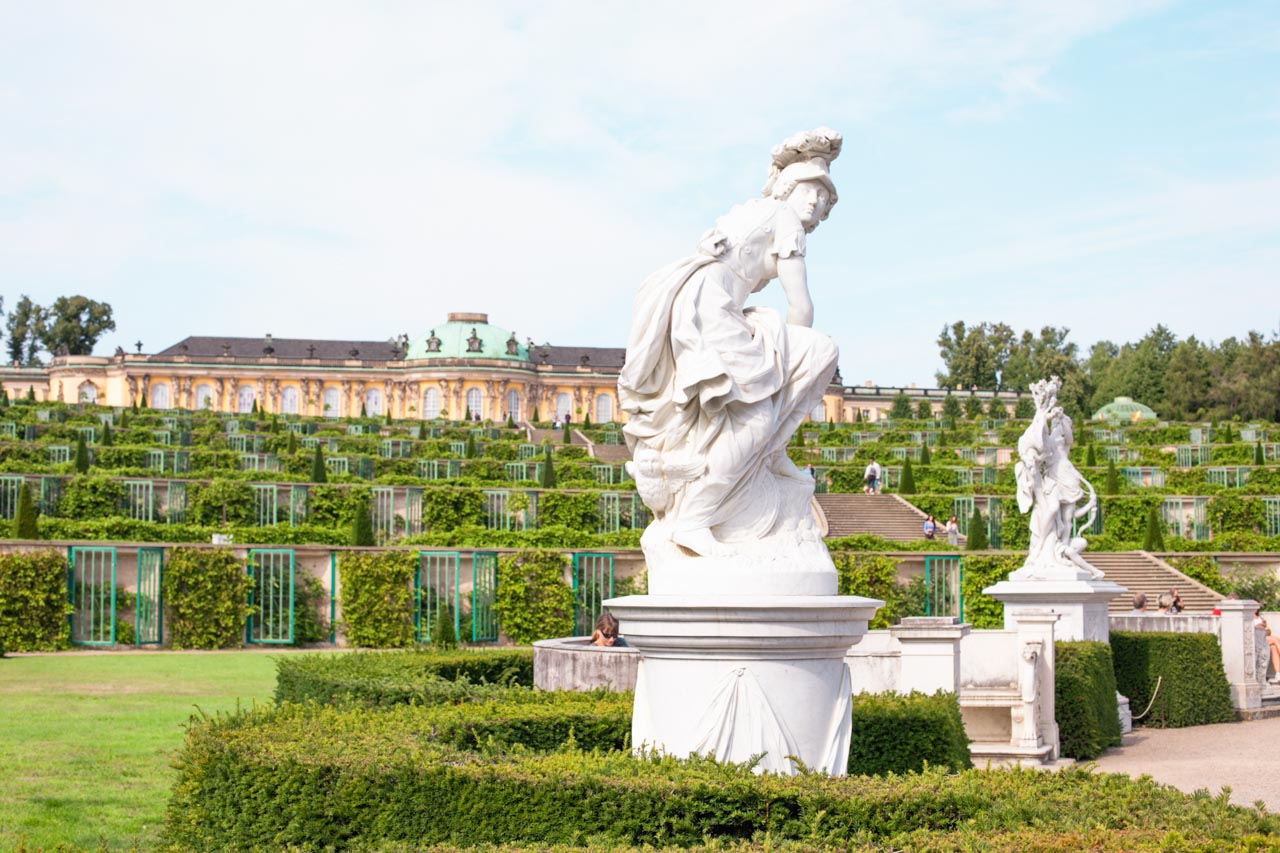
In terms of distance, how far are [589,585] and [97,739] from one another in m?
14.0

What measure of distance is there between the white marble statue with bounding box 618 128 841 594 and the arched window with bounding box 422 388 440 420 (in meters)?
81.5

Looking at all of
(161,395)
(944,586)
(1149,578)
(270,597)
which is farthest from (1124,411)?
(270,597)

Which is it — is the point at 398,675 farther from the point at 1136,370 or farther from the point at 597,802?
the point at 1136,370

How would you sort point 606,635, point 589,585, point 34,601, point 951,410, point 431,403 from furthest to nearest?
1. point 431,403
2. point 951,410
3. point 589,585
4. point 34,601
5. point 606,635

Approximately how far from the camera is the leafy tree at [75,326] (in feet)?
286

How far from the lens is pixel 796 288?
549 centimetres

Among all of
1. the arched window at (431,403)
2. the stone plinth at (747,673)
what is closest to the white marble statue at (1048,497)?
the stone plinth at (747,673)

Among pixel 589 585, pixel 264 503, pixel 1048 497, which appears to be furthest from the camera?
pixel 264 503

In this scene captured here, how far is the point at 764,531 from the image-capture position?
5.25 meters

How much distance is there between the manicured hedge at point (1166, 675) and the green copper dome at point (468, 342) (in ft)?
243

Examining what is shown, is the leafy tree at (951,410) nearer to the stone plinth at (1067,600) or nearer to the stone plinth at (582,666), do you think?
the stone plinth at (1067,600)

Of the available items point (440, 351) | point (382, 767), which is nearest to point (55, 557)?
point (382, 767)

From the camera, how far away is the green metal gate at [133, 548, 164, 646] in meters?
20.4

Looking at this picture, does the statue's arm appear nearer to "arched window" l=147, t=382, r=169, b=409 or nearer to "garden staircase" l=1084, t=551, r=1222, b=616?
"garden staircase" l=1084, t=551, r=1222, b=616
